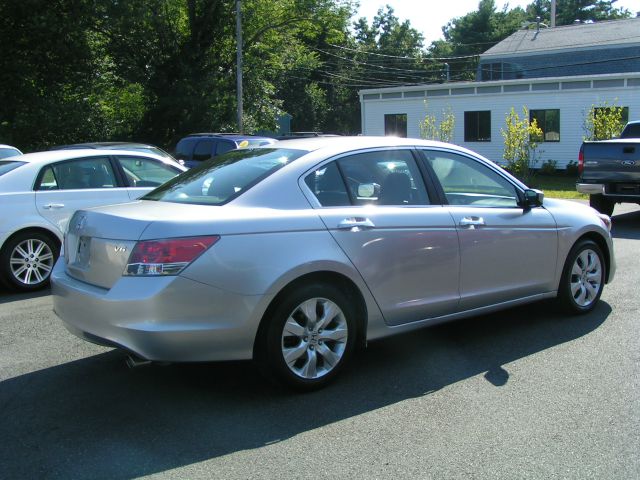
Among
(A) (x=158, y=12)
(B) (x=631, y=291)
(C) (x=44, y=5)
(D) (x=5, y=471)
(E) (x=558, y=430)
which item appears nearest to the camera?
(D) (x=5, y=471)

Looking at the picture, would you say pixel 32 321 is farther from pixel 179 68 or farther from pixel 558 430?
pixel 179 68

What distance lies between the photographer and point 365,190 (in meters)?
4.67

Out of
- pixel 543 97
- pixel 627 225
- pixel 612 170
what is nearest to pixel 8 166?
pixel 612 170

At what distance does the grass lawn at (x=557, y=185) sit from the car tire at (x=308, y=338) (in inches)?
586

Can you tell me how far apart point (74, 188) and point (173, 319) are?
15.2ft

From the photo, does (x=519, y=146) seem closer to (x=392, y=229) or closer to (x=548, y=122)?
(x=548, y=122)

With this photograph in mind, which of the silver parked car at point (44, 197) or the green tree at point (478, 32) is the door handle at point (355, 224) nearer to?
the silver parked car at point (44, 197)

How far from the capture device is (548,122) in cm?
2778

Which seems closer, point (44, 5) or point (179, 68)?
point (44, 5)

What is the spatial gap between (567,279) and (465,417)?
2444 mm

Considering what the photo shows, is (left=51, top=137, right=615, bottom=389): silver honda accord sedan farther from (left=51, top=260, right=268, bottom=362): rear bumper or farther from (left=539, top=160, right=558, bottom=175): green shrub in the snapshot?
(left=539, top=160, right=558, bottom=175): green shrub

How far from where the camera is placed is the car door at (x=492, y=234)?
505cm

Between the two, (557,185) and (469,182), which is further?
(557,185)

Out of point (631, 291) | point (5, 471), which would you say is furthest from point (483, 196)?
point (5, 471)
